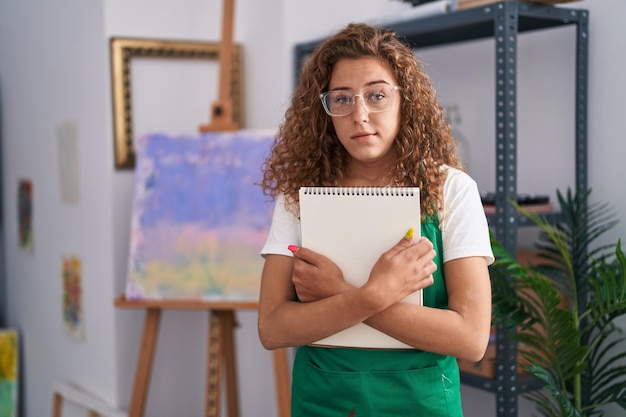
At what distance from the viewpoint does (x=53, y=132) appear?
340cm

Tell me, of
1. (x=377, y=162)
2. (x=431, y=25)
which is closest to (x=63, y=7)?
(x=431, y=25)

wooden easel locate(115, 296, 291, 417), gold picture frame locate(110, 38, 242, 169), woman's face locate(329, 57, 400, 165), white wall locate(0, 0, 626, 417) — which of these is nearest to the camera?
woman's face locate(329, 57, 400, 165)

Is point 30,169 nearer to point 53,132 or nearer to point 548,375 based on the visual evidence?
point 53,132

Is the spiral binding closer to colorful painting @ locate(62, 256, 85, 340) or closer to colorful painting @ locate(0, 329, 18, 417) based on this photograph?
colorful painting @ locate(62, 256, 85, 340)

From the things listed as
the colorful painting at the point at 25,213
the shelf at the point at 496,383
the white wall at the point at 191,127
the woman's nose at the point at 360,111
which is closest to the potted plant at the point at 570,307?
the shelf at the point at 496,383

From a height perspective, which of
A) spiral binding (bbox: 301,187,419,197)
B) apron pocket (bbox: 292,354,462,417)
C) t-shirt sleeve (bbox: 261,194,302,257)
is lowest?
apron pocket (bbox: 292,354,462,417)

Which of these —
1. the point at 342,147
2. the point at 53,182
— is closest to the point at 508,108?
the point at 342,147

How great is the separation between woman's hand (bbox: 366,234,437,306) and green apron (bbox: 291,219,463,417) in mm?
85

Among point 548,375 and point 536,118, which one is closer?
point 548,375

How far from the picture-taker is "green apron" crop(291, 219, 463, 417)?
1289 millimetres

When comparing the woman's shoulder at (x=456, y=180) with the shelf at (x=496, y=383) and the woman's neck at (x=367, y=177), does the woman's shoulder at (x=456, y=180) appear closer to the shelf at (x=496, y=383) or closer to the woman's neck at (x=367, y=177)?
the woman's neck at (x=367, y=177)

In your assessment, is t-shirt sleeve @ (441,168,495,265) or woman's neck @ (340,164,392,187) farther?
woman's neck @ (340,164,392,187)

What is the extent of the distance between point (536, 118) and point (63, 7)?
200 cm

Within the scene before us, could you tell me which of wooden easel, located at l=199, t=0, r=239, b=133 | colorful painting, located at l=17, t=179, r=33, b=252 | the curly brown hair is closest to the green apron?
the curly brown hair
